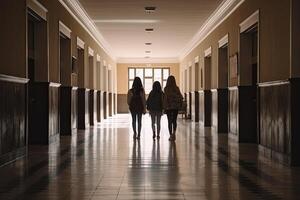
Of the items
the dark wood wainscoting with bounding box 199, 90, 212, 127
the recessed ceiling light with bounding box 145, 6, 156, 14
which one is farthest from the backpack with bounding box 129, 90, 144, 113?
the dark wood wainscoting with bounding box 199, 90, 212, 127

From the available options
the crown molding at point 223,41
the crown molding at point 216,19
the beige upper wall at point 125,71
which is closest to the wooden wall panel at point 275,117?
the crown molding at point 216,19

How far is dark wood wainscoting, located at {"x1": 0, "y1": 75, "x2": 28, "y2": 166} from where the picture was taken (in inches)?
308

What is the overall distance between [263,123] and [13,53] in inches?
173

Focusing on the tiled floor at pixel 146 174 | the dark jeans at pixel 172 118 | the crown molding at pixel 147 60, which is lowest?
the tiled floor at pixel 146 174

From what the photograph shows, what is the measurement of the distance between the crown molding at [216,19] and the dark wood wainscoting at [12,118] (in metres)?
5.66

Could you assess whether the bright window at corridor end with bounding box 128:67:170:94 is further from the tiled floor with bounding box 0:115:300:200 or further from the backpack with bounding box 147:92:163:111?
the tiled floor with bounding box 0:115:300:200

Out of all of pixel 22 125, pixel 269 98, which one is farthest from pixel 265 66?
pixel 22 125

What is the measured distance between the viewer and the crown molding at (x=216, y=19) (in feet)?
43.4

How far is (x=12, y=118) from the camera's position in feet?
27.5

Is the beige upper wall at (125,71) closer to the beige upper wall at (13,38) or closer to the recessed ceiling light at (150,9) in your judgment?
the recessed ceiling light at (150,9)

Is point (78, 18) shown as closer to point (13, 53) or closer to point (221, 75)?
point (221, 75)

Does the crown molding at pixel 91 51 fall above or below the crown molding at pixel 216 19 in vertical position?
below

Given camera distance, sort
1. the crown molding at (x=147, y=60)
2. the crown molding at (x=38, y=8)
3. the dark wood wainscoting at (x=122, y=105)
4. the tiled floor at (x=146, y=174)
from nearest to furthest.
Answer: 1. the tiled floor at (x=146, y=174)
2. the crown molding at (x=38, y=8)
3. the crown molding at (x=147, y=60)
4. the dark wood wainscoting at (x=122, y=105)

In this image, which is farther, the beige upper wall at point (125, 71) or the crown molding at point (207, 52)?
the beige upper wall at point (125, 71)
